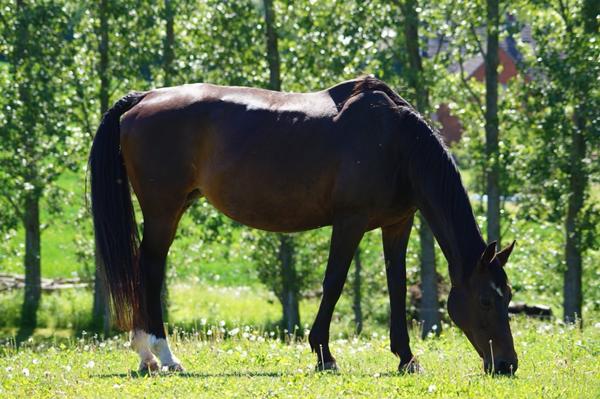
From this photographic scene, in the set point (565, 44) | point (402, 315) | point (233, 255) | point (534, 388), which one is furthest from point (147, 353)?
point (233, 255)

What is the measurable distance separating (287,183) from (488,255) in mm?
1864

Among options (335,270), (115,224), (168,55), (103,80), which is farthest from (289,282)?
(335,270)

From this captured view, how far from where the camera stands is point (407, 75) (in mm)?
18453

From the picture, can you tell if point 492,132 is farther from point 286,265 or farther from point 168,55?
point 168,55

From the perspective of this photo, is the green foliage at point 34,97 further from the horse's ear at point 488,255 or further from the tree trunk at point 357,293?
the horse's ear at point 488,255

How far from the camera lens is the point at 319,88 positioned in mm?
20406

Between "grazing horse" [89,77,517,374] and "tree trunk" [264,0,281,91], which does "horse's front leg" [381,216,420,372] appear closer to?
"grazing horse" [89,77,517,374]

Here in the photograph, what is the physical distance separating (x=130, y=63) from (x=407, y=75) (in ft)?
18.8

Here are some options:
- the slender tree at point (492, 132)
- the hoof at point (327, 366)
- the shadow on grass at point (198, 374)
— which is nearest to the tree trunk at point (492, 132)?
the slender tree at point (492, 132)

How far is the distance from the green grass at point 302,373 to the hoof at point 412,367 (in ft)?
0.34

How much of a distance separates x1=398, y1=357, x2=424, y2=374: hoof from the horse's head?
1.72 ft

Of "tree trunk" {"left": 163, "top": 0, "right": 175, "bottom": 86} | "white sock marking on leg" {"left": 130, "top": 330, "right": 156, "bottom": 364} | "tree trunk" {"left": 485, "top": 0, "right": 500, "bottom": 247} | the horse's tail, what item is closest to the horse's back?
the horse's tail

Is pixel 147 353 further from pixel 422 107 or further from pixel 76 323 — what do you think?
pixel 76 323

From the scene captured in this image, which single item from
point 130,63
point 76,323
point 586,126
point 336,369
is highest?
point 130,63
